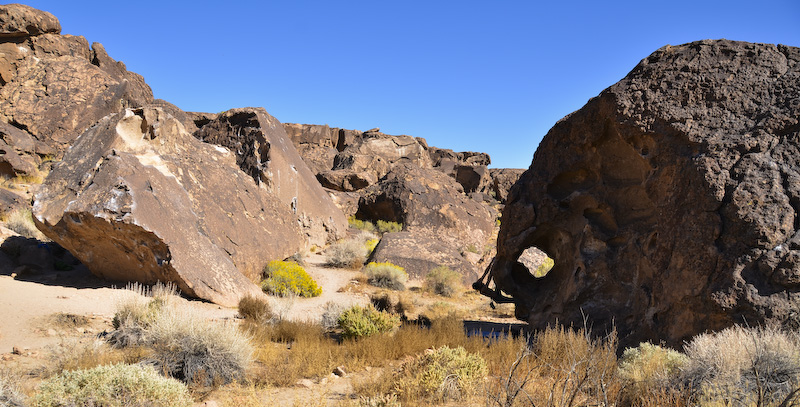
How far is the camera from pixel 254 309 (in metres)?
7.34

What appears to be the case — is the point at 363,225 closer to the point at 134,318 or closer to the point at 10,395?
the point at 134,318

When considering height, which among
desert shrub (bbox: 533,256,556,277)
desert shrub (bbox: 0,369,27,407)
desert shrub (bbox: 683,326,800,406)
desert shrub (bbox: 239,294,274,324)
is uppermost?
desert shrub (bbox: 683,326,800,406)

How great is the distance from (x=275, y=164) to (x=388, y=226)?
18.6 feet

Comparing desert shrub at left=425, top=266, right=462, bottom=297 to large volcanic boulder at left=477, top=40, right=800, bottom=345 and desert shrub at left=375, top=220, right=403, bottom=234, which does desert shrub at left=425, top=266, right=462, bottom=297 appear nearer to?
large volcanic boulder at left=477, top=40, right=800, bottom=345

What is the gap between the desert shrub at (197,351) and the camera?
15.3ft

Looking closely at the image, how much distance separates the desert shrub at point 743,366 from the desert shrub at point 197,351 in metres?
3.86

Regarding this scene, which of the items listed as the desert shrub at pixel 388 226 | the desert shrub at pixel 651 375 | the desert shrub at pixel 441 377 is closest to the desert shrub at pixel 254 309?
the desert shrub at pixel 441 377

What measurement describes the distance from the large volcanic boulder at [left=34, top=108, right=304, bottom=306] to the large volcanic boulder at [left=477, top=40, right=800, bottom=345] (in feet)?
16.1

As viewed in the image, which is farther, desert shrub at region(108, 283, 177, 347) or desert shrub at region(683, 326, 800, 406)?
desert shrub at region(108, 283, 177, 347)

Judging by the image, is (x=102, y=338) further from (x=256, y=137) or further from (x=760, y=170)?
(x=256, y=137)

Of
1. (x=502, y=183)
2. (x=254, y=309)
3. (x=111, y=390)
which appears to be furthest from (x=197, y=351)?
(x=502, y=183)

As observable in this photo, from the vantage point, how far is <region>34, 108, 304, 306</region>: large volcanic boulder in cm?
737

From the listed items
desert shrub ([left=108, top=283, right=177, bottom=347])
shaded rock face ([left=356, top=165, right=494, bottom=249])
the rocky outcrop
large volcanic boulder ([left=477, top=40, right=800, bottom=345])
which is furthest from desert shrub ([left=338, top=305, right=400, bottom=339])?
the rocky outcrop

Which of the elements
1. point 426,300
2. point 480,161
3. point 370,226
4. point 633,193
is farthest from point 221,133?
point 480,161
